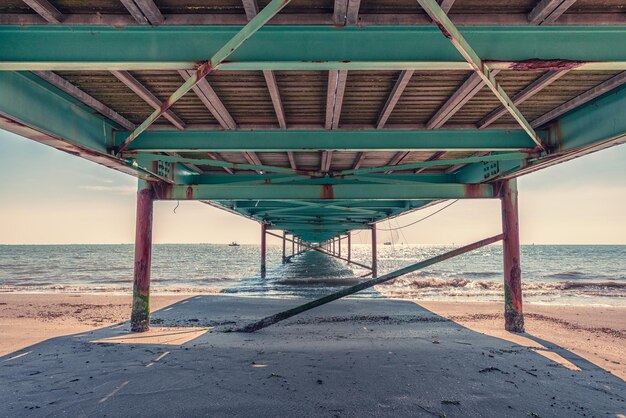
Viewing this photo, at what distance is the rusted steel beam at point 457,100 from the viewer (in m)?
4.86

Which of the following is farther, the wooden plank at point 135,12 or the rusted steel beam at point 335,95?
the rusted steel beam at point 335,95

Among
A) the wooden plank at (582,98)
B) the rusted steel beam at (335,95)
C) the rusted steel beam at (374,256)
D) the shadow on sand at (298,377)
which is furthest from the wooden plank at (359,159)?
the rusted steel beam at (374,256)

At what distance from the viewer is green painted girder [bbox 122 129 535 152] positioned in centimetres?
666

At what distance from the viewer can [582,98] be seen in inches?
217

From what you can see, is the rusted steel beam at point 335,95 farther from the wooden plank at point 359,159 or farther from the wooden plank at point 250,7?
the wooden plank at point 359,159

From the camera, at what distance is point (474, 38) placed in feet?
11.4

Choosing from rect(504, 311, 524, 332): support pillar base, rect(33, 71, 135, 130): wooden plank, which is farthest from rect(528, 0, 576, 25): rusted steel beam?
rect(504, 311, 524, 332): support pillar base

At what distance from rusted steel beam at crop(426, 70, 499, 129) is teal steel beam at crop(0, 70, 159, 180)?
5.61 m

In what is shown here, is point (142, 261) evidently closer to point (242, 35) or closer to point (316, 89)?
point (316, 89)

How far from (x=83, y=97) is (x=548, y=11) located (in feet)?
19.3

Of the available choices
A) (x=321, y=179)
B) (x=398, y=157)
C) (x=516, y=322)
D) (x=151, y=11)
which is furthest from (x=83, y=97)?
(x=516, y=322)

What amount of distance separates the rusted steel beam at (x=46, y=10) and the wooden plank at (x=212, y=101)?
4.38ft

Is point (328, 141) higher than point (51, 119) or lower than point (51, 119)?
higher

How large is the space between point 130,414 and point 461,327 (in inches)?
321
